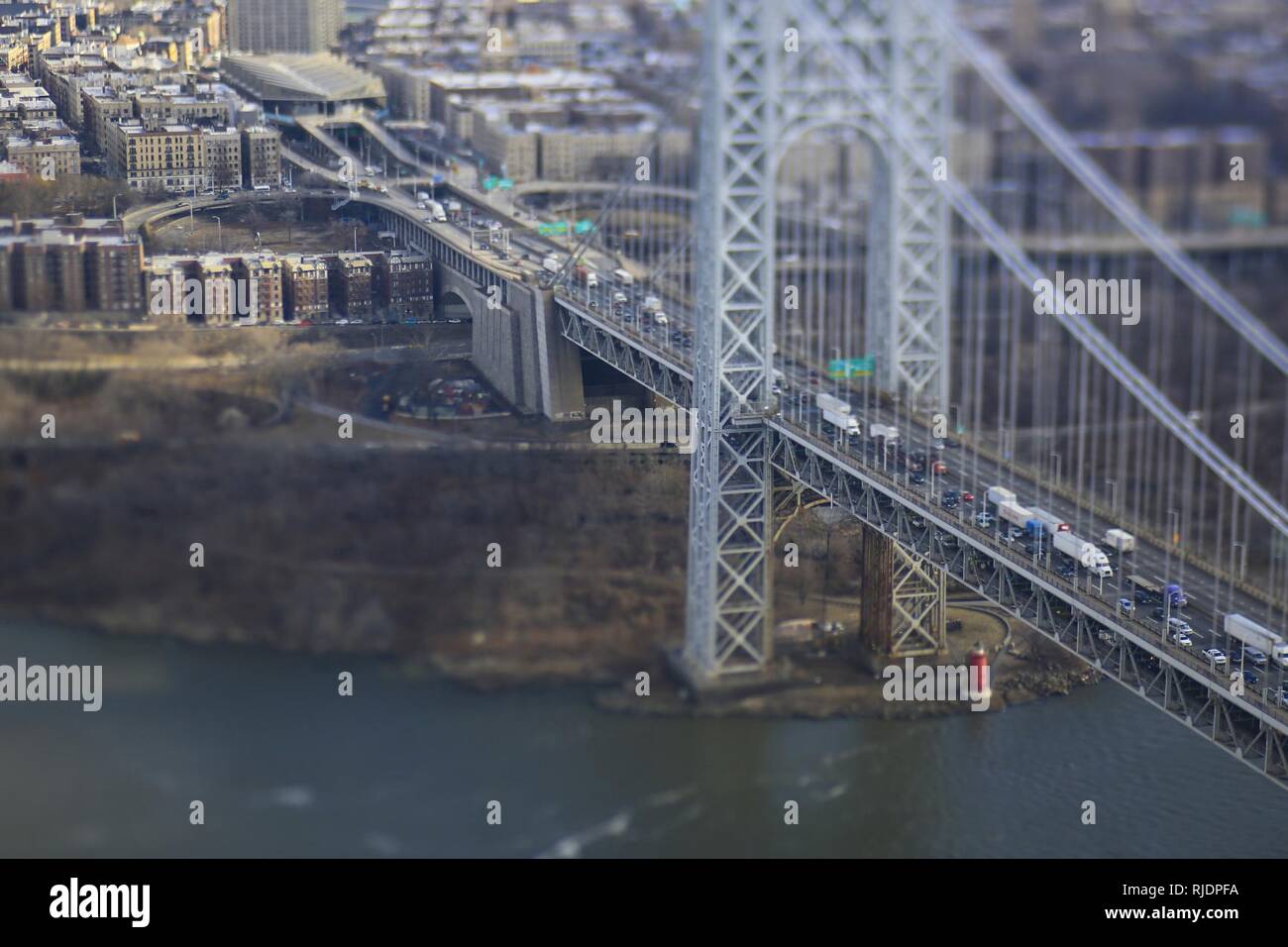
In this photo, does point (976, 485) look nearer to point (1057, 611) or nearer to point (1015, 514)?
point (1015, 514)

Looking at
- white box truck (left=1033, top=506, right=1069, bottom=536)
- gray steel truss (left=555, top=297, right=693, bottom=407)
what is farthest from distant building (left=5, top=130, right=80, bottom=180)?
white box truck (left=1033, top=506, right=1069, bottom=536)

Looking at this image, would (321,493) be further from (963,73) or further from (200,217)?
(963,73)

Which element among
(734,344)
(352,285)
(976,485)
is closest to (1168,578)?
(976,485)

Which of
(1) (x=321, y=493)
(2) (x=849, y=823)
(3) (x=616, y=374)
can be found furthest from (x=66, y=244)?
(2) (x=849, y=823)

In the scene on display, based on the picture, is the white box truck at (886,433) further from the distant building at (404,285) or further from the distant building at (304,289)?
the distant building at (304,289)

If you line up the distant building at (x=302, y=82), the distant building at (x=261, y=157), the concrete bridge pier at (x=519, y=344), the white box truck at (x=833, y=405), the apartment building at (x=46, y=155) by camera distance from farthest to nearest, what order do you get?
the distant building at (x=302, y=82) < the distant building at (x=261, y=157) < the apartment building at (x=46, y=155) < the concrete bridge pier at (x=519, y=344) < the white box truck at (x=833, y=405)

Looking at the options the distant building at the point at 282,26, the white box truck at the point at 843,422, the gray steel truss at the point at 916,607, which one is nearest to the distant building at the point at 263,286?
the distant building at the point at 282,26
